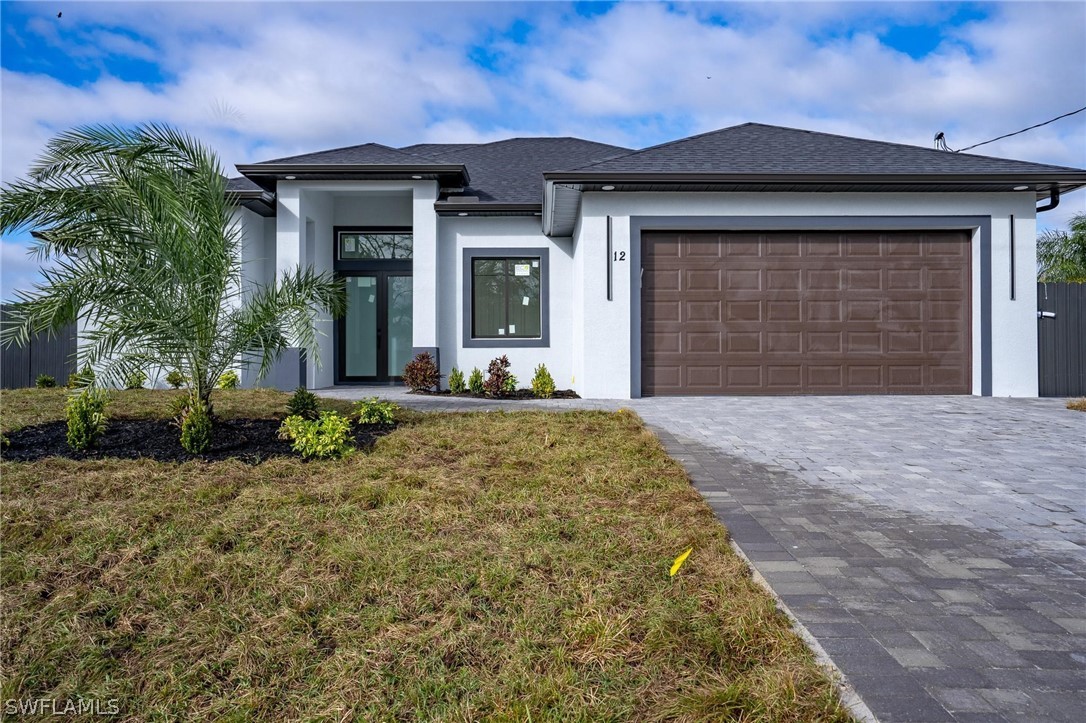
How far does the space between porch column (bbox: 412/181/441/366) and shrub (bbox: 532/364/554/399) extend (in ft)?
6.58

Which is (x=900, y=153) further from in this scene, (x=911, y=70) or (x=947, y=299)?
(x=911, y=70)

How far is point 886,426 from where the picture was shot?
6.53 metres

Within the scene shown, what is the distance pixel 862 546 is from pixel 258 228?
38.3 ft

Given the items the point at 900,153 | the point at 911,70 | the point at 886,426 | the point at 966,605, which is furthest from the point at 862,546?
the point at 911,70

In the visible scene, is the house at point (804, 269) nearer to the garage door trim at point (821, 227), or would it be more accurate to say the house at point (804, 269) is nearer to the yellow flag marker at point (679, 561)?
the garage door trim at point (821, 227)

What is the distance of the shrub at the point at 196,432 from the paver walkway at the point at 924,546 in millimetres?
3976

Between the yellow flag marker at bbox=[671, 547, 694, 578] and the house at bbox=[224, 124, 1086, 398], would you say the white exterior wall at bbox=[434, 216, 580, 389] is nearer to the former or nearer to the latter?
the house at bbox=[224, 124, 1086, 398]

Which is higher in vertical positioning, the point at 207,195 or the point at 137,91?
the point at 137,91

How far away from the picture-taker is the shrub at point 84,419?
4852 mm

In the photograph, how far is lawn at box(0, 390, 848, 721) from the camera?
1826mm

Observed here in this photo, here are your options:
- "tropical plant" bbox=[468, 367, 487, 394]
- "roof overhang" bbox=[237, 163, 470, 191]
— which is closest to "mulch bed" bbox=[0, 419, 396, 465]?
"tropical plant" bbox=[468, 367, 487, 394]

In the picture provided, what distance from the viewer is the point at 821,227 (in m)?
9.30

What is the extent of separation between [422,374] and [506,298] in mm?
2295

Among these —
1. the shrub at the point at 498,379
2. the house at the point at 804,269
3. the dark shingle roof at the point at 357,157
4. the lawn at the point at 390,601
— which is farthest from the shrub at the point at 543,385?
the lawn at the point at 390,601
